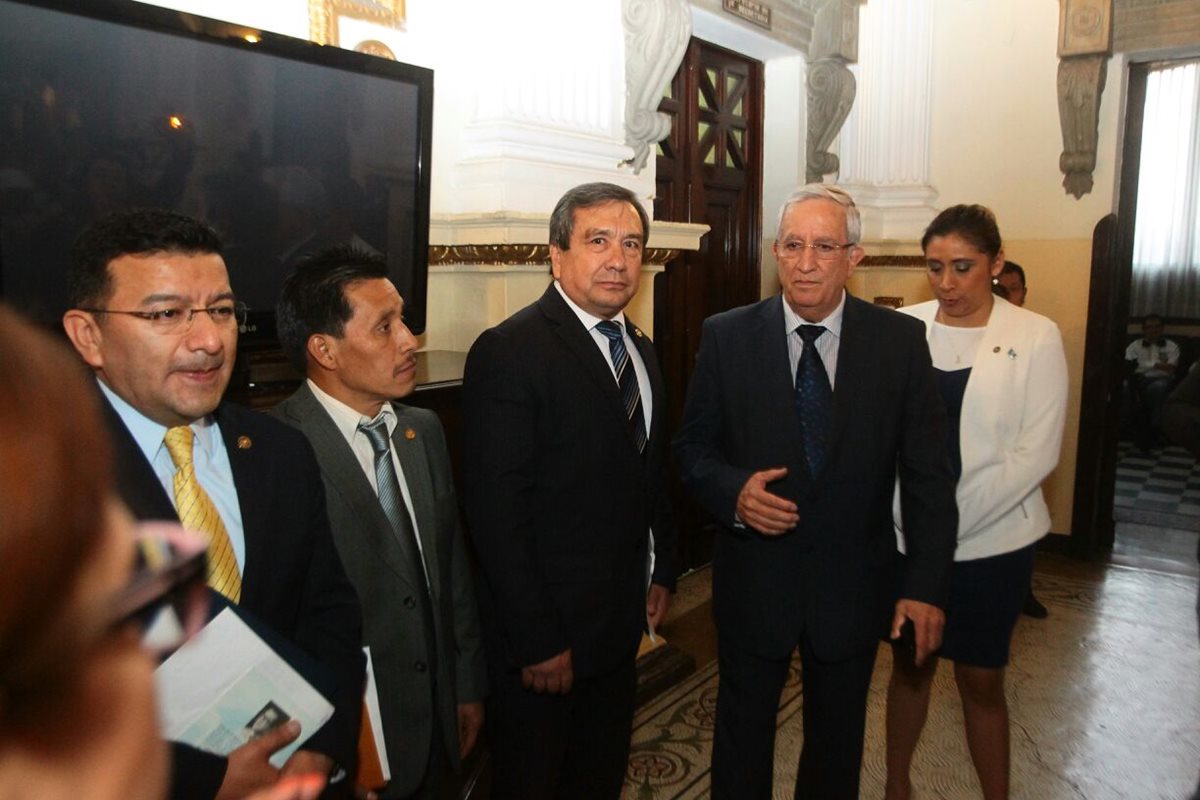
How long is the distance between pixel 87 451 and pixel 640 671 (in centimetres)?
313

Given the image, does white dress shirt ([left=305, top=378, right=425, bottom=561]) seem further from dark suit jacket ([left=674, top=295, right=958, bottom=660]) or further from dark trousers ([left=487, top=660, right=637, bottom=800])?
dark suit jacket ([left=674, top=295, right=958, bottom=660])

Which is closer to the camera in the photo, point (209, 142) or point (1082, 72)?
point (209, 142)

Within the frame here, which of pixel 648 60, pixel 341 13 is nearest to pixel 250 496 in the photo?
pixel 341 13

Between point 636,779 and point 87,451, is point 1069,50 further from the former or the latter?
point 87,451

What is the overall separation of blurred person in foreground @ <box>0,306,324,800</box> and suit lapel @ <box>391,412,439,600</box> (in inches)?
50.2

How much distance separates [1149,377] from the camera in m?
8.27

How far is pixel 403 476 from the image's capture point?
68.3 inches

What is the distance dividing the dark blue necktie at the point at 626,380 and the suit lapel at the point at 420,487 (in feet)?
1.57

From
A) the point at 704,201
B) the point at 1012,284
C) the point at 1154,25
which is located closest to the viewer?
the point at 1012,284

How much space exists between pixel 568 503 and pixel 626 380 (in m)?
0.32

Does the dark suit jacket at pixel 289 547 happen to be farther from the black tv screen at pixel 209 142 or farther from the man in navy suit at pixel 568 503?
the black tv screen at pixel 209 142

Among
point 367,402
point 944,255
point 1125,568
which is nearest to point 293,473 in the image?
point 367,402

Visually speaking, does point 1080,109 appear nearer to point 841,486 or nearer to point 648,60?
point 648,60

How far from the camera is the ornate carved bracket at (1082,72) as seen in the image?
16.0 feet
